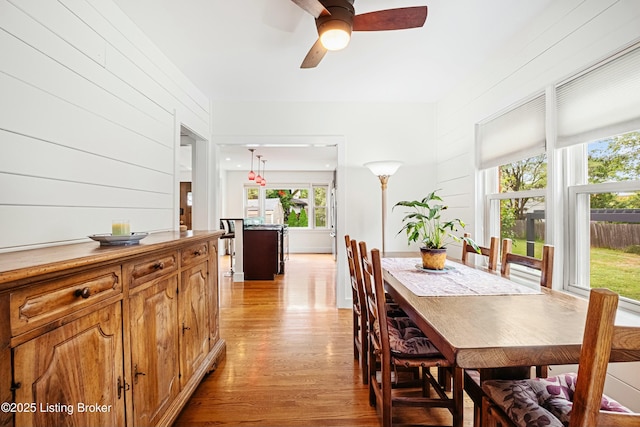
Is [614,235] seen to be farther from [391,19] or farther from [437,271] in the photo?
[391,19]

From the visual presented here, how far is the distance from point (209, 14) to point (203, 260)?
1697 mm

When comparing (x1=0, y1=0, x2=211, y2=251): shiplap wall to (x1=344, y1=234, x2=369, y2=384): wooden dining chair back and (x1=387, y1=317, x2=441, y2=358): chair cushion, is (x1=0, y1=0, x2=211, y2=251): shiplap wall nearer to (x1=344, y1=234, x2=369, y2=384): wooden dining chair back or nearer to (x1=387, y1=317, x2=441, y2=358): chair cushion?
(x1=344, y1=234, x2=369, y2=384): wooden dining chair back

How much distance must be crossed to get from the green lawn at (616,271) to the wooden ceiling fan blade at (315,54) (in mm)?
2117

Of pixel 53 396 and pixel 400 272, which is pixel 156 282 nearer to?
pixel 53 396

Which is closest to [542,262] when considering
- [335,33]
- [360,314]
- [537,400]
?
[537,400]

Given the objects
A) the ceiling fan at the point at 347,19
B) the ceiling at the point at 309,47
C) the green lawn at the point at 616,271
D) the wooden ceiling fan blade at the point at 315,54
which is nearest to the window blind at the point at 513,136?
the ceiling at the point at 309,47

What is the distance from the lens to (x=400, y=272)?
6.16 feet

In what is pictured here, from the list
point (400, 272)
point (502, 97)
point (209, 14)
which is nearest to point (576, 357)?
point (400, 272)

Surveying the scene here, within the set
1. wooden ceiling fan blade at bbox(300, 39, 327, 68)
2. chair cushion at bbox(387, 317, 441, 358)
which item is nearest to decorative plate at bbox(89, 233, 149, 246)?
chair cushion at bbox(387, 317, 441, 358)

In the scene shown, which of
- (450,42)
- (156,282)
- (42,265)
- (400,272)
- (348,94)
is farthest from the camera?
(348,94)

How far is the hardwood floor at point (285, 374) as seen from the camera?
5.54 feet

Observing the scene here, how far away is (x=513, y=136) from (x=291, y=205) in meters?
6.74

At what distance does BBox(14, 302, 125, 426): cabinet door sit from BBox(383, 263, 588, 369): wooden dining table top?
3.86ft

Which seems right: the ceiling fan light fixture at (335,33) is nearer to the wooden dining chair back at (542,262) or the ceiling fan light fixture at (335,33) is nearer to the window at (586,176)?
the window at (586,176)
